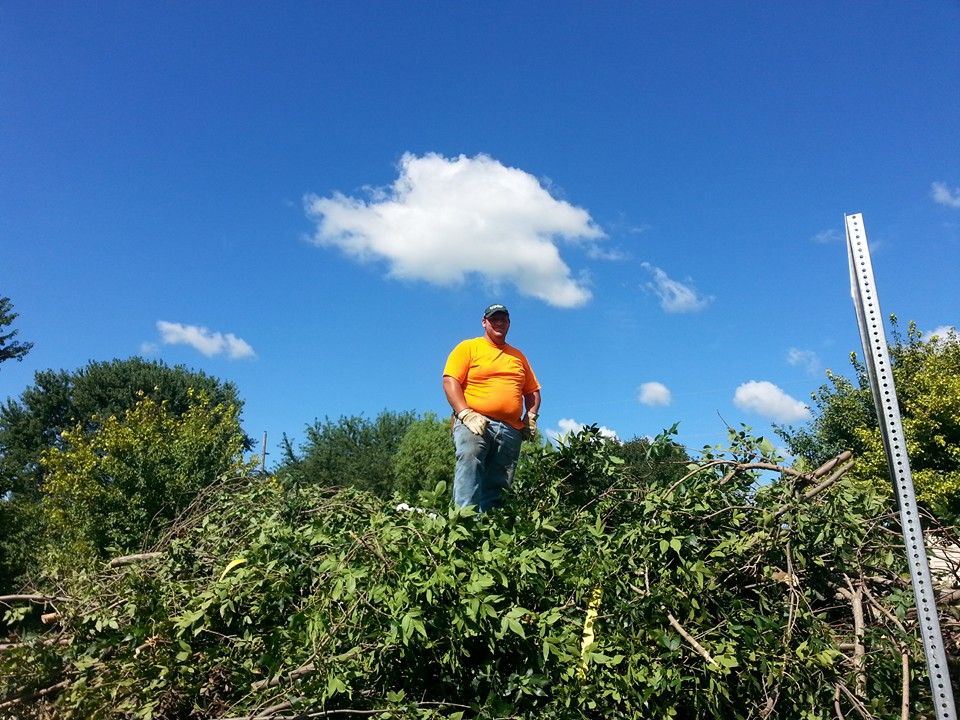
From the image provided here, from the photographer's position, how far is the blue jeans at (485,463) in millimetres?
4125

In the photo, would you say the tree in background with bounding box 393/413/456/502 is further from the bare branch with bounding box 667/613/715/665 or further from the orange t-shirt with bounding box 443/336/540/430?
the bare branch with bounding box 667/613/715/665

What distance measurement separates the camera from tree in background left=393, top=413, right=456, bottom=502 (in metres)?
28.2

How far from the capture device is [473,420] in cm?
414

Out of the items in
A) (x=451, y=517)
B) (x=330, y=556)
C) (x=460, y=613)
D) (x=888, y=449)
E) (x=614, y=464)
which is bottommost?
(x=460, y=613)

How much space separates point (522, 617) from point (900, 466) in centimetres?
133

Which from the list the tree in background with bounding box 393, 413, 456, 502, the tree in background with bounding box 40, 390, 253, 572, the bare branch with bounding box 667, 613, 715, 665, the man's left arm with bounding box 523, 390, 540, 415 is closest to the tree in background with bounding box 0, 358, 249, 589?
the tree in background with bounding box 393, 413, 456, 502

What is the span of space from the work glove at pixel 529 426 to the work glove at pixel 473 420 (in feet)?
1.47

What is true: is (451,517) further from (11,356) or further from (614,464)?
(11,356)

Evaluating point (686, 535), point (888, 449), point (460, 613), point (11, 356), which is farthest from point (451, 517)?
point (11, 356)

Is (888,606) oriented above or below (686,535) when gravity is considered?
below

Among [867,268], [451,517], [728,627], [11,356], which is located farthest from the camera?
[11,356]

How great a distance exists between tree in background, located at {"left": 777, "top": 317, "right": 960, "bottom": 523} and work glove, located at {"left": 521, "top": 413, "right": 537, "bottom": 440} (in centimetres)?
1235

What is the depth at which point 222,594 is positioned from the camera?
9.48 feet

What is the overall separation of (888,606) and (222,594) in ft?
9.05
